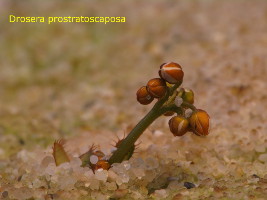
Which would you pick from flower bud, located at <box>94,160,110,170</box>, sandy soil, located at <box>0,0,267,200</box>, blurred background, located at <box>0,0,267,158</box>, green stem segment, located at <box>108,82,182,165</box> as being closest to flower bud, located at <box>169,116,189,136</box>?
green stem segment, located at <box>108,82,182,165</box>

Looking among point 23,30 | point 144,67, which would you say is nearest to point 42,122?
point 144,67

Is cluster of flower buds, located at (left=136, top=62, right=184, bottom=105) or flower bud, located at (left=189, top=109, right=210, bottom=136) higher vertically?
cluster of flower buds, located at (left=136, top=62, right=184, bottom=105)

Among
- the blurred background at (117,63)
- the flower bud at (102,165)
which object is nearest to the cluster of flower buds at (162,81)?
the flower bud at (102,165)

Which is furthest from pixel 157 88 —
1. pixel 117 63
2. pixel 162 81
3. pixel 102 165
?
pixel 117 63

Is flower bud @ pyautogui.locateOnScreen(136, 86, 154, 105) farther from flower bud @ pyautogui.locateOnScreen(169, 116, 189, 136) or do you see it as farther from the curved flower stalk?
flower bud @ pyautogui.locateOnScreen(169, 116, 189, 136)

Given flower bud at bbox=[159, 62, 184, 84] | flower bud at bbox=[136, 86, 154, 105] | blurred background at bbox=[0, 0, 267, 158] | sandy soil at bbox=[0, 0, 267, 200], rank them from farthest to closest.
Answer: blurred background at bbox=[0, 0, 267, 158] → sandy soil at bbox=[0, 0, 267, 200] → flower bud at bbox=[136, 86, 154, 105] → flower bud at bbox=[159, 62, 184, 84]

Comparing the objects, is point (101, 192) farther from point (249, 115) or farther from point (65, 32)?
point (65, 32)

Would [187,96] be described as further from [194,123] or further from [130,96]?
[130,96]
